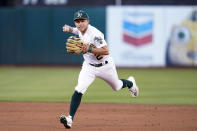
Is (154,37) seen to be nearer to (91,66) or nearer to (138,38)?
(138,38)

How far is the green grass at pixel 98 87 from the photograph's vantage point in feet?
36.4

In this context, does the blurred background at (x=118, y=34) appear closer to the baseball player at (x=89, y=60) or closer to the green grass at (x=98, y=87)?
the green grass at (x=98, y=87)

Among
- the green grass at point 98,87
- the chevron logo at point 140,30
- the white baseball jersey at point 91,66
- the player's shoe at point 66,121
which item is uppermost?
the white baseball jersey at point 91,66

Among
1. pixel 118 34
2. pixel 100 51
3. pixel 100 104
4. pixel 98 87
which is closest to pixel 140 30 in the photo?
pixel 118 34

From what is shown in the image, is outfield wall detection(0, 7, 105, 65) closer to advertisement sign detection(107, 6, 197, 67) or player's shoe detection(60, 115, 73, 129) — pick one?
advertisement sign detection(107, 6, 197, 67)

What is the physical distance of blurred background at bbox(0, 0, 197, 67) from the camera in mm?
19359

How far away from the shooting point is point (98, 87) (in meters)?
13.4

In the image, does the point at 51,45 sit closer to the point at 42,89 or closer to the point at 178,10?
the point at 178,10

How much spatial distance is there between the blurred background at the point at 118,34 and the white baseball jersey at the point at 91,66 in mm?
11570

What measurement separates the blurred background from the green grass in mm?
1115

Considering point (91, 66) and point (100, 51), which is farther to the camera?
point (91, 66)

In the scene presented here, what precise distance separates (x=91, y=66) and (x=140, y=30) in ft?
39.8

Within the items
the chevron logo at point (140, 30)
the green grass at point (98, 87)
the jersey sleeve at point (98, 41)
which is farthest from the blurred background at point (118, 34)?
the jersey sleeve at point (98, 41)

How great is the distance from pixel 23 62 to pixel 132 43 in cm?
467
